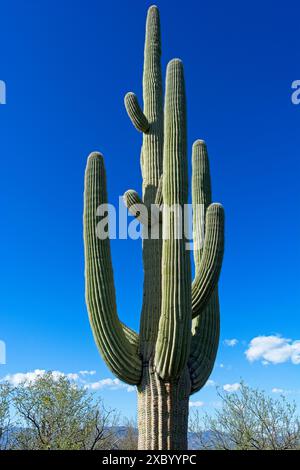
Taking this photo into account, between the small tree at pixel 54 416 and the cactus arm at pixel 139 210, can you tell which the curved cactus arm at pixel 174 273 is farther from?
the small tree at pixel 54 416

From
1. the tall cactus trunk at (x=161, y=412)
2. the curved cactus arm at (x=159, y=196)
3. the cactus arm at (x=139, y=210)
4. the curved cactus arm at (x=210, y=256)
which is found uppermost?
the curved cactus arm at (x=159, y=196)

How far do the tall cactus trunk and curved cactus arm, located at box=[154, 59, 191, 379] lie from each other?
0.51ft

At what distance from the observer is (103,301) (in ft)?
17.2

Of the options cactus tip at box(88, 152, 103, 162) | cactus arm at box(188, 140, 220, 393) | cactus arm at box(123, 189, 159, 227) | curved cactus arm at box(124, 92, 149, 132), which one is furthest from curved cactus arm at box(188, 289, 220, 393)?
curved cactus arm at box(124, 92, 149, 132)

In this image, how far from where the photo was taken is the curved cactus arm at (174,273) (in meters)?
5.11

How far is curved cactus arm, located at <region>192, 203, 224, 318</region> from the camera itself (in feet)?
17.9

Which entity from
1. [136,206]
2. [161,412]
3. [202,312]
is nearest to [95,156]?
[136,206]

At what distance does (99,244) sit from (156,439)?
7.10 feet

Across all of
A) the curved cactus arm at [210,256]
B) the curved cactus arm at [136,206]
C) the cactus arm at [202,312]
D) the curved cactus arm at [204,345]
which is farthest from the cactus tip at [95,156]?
the curved cactus arm at [204,345]

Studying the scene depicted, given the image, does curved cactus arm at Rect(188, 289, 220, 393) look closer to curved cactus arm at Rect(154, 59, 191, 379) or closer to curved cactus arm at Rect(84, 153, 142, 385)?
curved cactus arm at Rect(154, 59, 191, 379)

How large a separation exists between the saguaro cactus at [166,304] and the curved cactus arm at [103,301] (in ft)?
0.04

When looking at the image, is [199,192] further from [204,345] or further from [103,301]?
[103,301]

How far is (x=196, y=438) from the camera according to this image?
54.1ft
